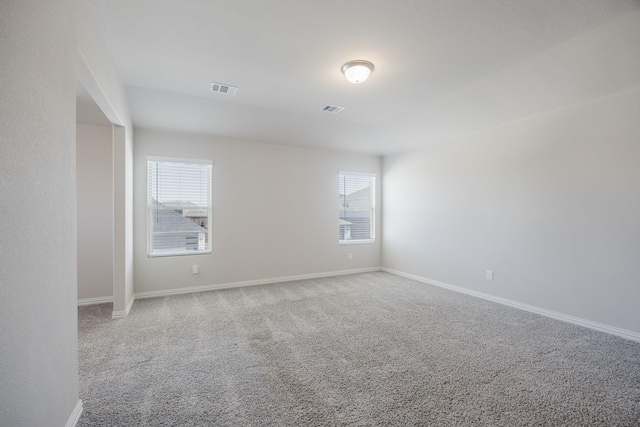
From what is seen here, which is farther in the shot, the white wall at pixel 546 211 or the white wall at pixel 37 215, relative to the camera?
the white wall at pixel 546 211

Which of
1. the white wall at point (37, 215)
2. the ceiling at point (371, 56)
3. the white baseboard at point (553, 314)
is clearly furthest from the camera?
the white baseboard at point (553, 314)

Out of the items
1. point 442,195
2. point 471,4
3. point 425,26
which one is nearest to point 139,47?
point 425,26

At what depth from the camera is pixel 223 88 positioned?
341 centimetres

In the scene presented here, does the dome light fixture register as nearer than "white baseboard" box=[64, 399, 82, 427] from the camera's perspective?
No

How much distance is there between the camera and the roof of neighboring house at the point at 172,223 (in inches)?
173

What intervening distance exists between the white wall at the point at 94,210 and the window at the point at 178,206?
0.55 m

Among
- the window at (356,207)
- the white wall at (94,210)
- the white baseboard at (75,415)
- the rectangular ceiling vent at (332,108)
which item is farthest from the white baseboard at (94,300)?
the rectangular ceiling vent at (332,108)

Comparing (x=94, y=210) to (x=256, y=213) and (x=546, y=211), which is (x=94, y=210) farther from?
(x=546, y=211)

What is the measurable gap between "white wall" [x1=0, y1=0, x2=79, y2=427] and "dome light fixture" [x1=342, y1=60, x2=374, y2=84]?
2.12 m

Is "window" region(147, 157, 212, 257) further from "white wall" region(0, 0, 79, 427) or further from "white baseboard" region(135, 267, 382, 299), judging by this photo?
"white wall" region(0, 0, 79, 427)

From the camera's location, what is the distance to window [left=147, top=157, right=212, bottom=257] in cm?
434

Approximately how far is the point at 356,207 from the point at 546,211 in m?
3.23

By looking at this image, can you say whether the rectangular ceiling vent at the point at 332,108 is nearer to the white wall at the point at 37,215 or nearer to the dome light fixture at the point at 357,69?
the dome light fixture at the point at 357,69

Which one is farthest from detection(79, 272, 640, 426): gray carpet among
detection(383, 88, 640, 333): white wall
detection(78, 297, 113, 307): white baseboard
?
detection(383, 88, 640, 333): white wall
